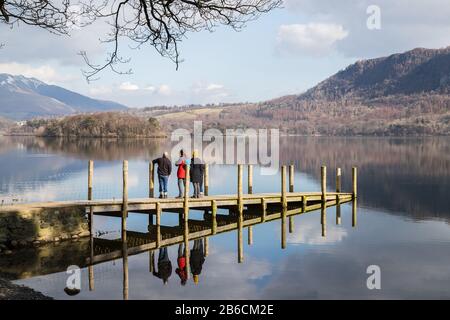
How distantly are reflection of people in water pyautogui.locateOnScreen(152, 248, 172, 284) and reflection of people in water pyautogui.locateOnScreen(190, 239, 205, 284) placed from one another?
840 millimetres

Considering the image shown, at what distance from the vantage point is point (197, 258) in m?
21.4

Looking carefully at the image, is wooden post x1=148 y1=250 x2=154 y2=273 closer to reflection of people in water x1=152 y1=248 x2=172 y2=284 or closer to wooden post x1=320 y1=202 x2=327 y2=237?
reflection of people in water x1=152 y1=248 x2=172 y2=284

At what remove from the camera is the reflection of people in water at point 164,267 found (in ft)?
61.9

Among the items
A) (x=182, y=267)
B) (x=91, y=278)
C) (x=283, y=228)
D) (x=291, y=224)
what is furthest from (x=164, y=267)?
(x=291, y=224)

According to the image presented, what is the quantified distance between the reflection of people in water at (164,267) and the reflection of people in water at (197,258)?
0.84 m

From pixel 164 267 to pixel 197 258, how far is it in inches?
73.2

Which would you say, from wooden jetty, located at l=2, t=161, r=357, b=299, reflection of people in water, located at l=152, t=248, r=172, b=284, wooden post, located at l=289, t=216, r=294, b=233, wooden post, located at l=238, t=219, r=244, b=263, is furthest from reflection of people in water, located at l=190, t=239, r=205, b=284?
wooden post, located at l=289, t=216, r=294, b=233

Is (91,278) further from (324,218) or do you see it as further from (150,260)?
(324,218)

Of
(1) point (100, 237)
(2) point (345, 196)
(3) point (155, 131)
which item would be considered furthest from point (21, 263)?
(3) point (155, 131)

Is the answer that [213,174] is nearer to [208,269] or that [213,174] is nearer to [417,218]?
[417,218]

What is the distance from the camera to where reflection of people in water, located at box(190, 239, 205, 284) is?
1961cm

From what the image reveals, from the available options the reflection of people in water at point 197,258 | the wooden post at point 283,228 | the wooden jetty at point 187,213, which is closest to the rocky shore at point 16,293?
the wooden jetty at point 187,213

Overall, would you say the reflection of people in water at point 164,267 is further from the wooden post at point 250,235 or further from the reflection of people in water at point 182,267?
the wooden post at point 250,235

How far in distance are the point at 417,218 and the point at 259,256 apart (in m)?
14.1
